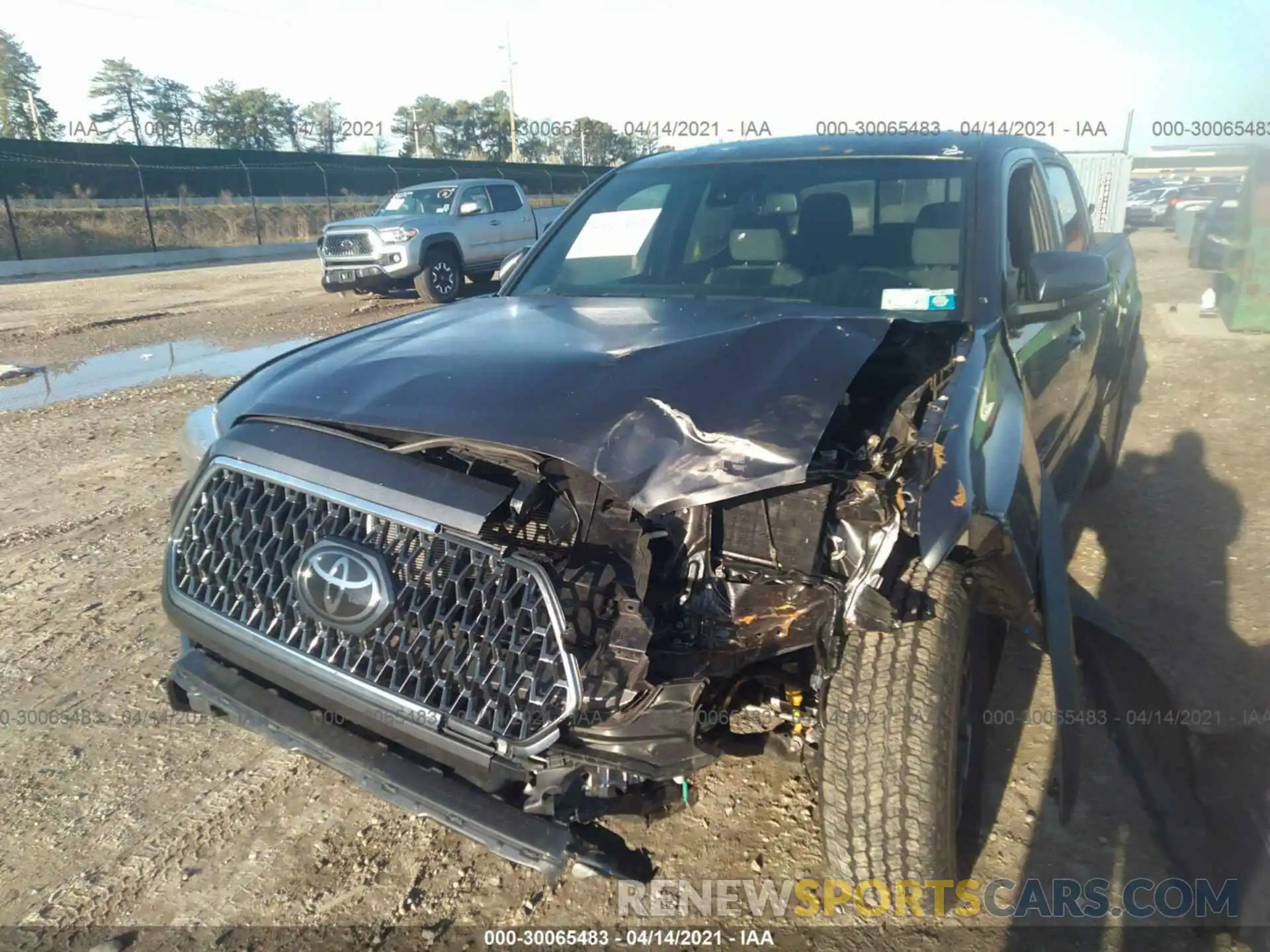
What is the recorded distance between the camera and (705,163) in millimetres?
3707

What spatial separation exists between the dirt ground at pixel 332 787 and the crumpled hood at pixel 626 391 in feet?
3.66

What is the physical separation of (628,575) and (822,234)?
5.92 ft

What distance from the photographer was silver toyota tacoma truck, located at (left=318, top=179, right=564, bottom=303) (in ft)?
43.6

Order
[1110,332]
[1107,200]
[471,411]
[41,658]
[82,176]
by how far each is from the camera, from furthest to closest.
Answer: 1. [82,176]
2. [1107,200]
3. [1110,332]
4. [41,658]
5. [471,411]

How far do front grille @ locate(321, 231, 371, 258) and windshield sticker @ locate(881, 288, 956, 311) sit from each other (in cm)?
1183

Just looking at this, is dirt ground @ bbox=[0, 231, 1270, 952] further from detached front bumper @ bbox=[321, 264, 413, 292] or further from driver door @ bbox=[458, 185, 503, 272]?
driver door @ bbox=[458, 185, 503, 272]

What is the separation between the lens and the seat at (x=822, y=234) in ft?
10.2

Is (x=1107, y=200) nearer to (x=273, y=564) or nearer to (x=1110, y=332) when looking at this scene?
(x=1110, y=332)

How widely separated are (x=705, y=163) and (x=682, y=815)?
8.30 ft

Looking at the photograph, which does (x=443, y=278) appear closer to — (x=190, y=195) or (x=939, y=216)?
(x=939, y=216)

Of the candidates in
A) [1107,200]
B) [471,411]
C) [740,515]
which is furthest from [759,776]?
[1107,200]

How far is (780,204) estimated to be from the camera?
334cm

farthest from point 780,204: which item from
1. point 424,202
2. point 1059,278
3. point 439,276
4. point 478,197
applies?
point 478,197

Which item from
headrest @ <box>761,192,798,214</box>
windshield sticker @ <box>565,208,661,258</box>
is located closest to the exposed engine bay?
headrest @ <box>761,192,798,214</box>
